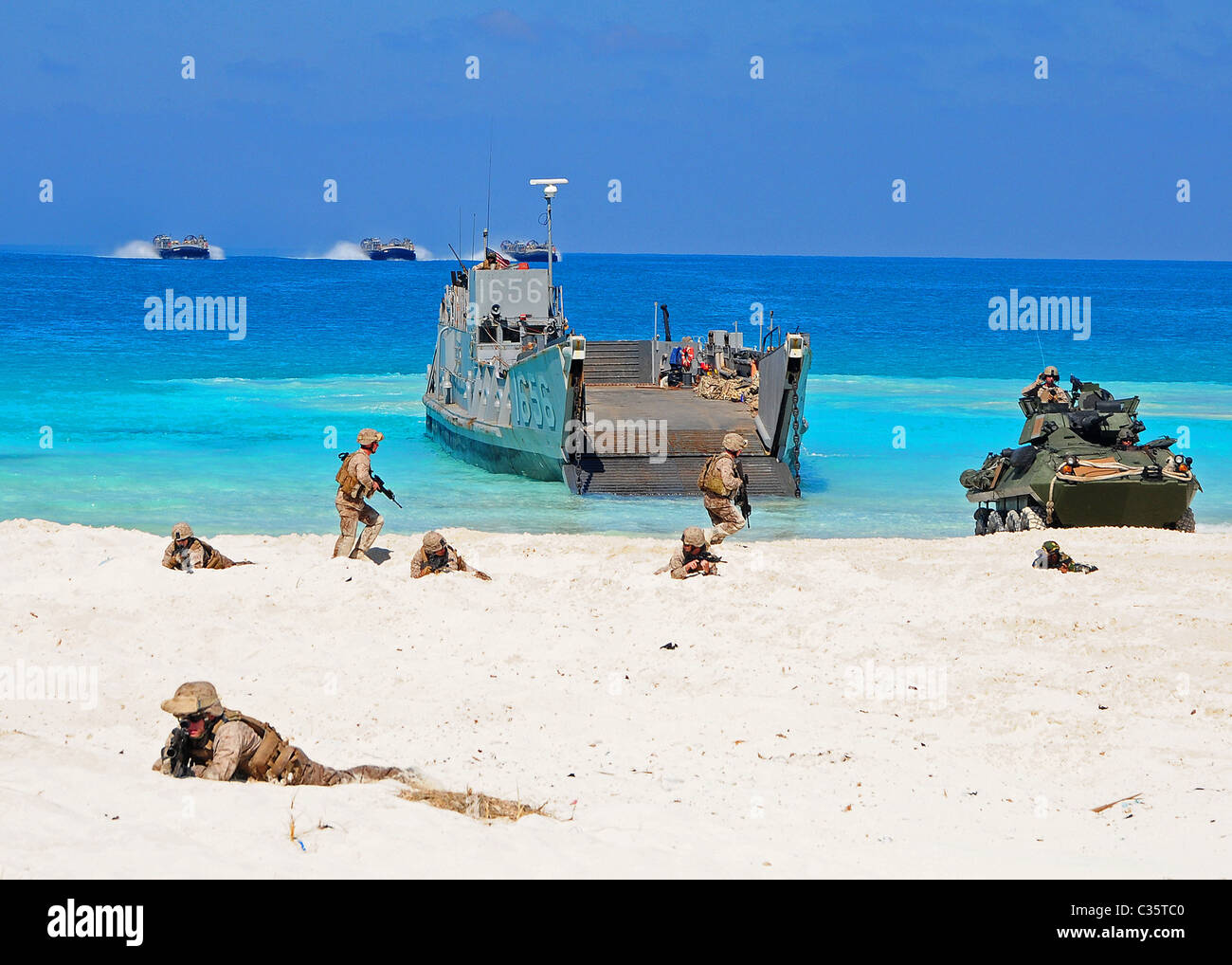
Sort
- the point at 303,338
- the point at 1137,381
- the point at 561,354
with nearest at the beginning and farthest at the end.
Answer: the point at 561,354
the point at 1137,381
the point at 303,338

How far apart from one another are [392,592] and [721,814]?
5.12 meters

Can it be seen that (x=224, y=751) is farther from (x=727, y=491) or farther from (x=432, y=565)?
(x=727, y=491)

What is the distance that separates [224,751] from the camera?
682 cm

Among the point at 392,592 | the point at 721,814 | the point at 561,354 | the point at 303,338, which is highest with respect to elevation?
the point at 303,338

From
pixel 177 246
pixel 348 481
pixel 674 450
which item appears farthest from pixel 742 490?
pixel 177 246

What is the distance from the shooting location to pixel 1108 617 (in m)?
10.6

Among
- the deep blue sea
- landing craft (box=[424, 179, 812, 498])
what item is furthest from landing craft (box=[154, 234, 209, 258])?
landing craft (box=[424, 179, 812, 498])

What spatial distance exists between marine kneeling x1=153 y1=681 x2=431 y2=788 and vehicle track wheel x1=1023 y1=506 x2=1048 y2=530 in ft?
35.1

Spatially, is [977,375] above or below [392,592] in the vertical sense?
above

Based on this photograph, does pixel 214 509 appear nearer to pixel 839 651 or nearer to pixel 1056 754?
pixel 839 651

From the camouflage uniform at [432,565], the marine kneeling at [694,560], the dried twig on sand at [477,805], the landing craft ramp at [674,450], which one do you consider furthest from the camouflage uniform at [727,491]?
the dried twig on sand at [477,805]

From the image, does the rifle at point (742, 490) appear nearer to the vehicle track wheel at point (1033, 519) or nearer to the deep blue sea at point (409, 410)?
the vehicle track wheel at point (1033, 519)
